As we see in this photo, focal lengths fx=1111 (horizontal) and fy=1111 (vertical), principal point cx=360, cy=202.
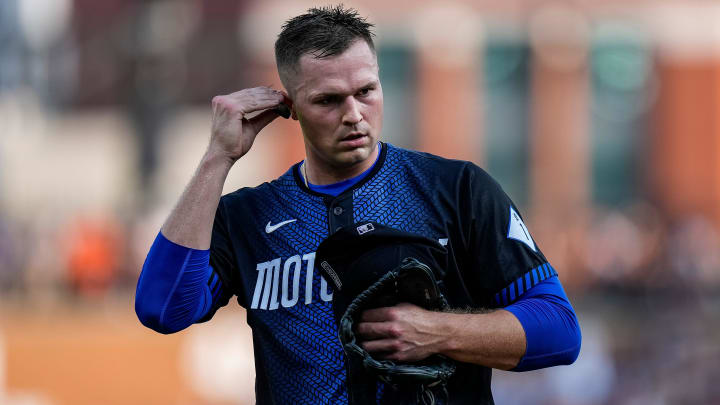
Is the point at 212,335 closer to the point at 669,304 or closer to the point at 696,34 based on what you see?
the point at 669,304

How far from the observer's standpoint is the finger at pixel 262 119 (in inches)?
120

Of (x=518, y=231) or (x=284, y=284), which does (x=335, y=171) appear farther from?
(x=518, y=231)

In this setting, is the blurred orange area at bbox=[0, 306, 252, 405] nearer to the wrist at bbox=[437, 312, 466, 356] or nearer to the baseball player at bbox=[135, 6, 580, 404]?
the baseball player at bbox=[135, 6, 580, 404]

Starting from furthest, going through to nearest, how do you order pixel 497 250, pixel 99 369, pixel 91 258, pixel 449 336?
pixel 91 258, pixel 99 369, pixel 497 250, pixel 449 336

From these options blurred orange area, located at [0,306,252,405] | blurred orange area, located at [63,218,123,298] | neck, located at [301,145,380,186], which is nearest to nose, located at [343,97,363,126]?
neck, located at [301,145,380,186]

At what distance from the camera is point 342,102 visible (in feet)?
9.37

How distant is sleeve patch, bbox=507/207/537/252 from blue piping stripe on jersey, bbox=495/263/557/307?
6 cm

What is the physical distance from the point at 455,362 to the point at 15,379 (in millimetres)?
Result: 9616

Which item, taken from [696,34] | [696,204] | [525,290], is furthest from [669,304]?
[525,290]

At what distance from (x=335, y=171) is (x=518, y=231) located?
1.76 ft

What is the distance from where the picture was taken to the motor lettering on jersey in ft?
9.51

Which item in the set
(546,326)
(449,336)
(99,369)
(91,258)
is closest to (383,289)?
(449,336)

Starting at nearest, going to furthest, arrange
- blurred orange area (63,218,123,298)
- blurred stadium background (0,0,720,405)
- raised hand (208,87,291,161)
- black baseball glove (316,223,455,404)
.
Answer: black baseball glove (316,223,455,404) → raised hand (208,87,291,161) → blurred orange area (63,218,123,298) → blurred stadium background (0,0,720,405)

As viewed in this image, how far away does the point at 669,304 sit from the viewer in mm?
17297
